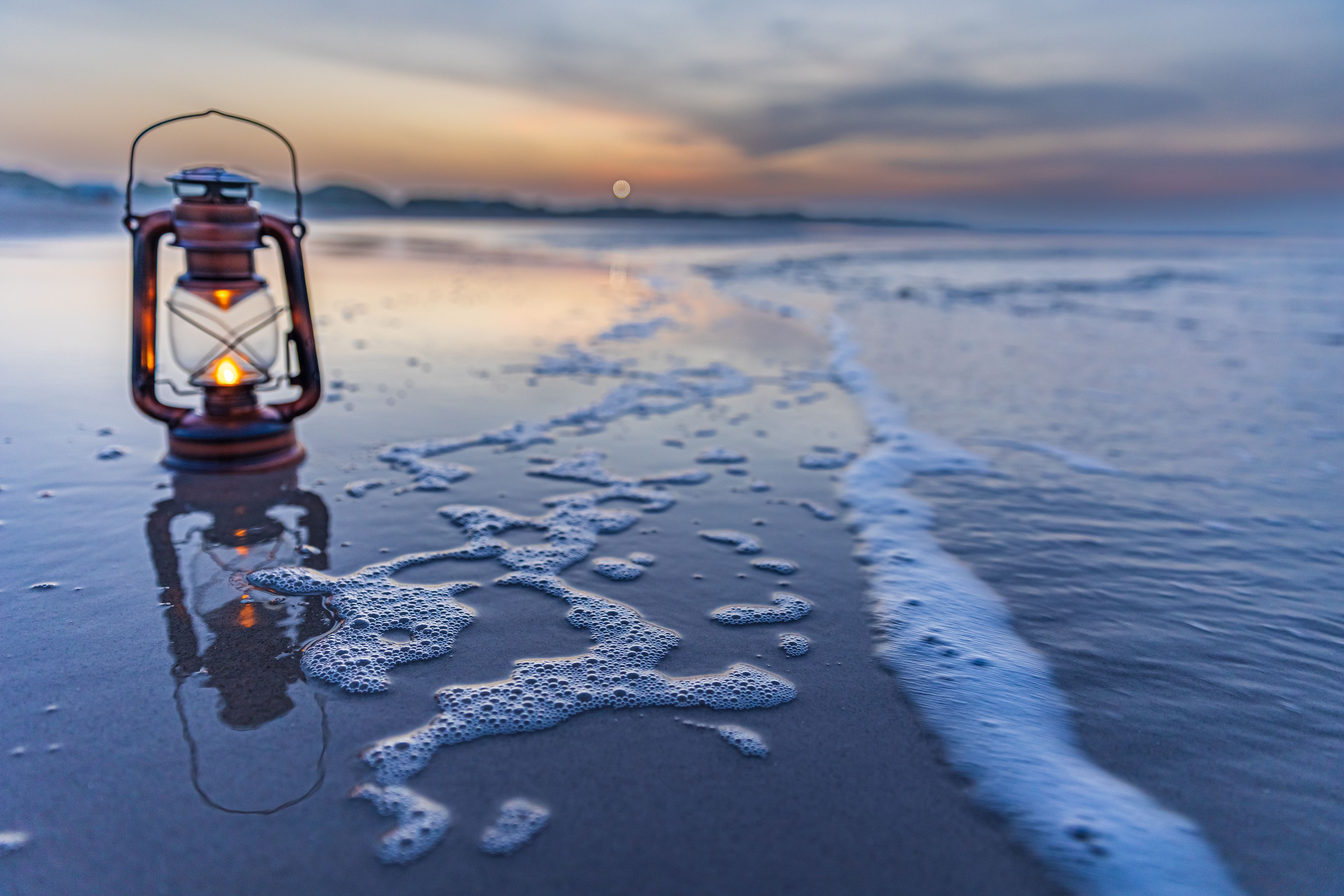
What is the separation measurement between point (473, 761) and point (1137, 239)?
5656 cm

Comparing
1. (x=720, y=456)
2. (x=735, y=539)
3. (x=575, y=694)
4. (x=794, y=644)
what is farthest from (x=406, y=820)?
(x=720, y=456)

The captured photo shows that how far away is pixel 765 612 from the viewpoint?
2406 millimetres

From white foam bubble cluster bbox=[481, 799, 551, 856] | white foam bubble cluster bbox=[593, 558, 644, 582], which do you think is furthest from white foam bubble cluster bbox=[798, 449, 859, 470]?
white foam bubble cluster bbox=[481, 799, 551, 856]

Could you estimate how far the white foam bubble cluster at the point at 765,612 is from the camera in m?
2.36

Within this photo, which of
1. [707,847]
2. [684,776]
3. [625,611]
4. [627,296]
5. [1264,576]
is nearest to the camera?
[707,847]

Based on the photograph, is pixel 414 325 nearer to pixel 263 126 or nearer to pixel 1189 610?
pixel 263 126

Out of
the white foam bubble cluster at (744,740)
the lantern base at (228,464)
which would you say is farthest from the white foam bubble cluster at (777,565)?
the lantern base at (228,464)

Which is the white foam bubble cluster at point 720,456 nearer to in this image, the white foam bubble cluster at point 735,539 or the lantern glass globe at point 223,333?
the white foam bubble cluster at point 735,539

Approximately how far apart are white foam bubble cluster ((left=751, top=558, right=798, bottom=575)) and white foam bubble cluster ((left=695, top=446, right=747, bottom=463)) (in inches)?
46.2

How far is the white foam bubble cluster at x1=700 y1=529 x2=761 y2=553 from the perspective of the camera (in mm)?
2881

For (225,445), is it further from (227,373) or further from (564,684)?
(564,684)

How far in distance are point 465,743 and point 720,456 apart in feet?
8.08

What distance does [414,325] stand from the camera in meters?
7.71

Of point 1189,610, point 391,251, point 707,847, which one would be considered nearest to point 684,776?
point 707,847
